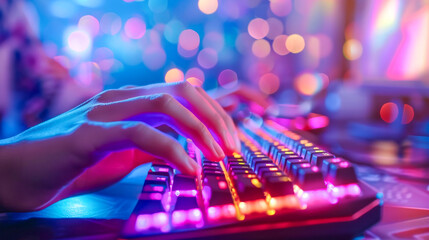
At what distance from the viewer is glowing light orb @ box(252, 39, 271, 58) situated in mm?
2998

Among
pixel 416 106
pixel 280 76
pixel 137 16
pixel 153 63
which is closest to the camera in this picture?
pixel 416 106

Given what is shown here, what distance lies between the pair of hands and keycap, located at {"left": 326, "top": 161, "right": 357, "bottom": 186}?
0.14 metres

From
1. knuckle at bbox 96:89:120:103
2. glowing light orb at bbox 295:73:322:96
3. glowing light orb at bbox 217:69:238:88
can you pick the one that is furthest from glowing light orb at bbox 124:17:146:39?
knuckle at bbox 96:89:120:103

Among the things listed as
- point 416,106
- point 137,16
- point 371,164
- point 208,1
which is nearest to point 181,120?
point 371,164

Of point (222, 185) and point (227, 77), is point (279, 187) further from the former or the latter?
point (227, 77)

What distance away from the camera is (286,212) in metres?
0.32

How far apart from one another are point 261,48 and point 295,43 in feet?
1.48

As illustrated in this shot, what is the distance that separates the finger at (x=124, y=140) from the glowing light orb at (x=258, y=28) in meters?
2.89

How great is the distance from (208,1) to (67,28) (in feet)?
5.46

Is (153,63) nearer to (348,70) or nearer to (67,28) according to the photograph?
(67,28)

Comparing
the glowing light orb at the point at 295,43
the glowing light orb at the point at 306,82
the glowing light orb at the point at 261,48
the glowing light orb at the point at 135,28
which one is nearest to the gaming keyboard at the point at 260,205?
the glowing light orb at the point at 306,82

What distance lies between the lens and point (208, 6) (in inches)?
126

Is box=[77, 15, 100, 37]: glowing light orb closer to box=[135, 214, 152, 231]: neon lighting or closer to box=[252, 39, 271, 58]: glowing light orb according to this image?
box=[252, 39, 271, 58]: glowing light orb

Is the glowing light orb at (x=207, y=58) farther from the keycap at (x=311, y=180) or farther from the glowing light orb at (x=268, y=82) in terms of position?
the keycap at (x=311, y=180)
